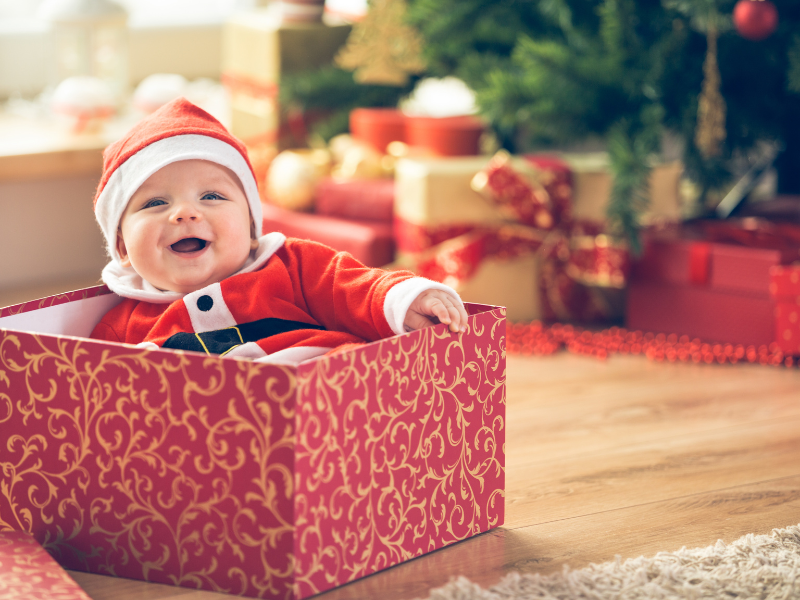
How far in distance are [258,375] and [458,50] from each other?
1344mm

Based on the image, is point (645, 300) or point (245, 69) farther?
point (245, 69)

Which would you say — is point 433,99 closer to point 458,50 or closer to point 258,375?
point 458,50

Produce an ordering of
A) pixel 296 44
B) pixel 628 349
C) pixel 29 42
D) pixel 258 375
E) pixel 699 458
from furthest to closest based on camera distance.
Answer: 1. pixel 29 42
2. pixel 296 44
3. pixel 628 349
4. pixel 699 458
5. pixel 258 375

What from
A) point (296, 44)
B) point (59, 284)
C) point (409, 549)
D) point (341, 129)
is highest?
point (296, 44)

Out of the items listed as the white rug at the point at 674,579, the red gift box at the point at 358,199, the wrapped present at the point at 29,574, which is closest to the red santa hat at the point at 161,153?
the wrapped present at the point at 29,574

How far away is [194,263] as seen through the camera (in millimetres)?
1134

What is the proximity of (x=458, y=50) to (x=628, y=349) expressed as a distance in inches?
28.1

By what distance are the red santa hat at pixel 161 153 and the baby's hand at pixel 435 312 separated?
267 millimetres

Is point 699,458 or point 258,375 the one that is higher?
point 258,375

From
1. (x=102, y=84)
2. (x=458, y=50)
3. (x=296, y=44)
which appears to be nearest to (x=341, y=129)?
(x=296, y=44)

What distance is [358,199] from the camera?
2.07 metres

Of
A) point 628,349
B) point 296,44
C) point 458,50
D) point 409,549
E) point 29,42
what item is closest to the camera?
point 409,549

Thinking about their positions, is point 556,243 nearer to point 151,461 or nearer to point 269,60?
point 269,60

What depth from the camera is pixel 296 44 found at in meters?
Result: 2.31
